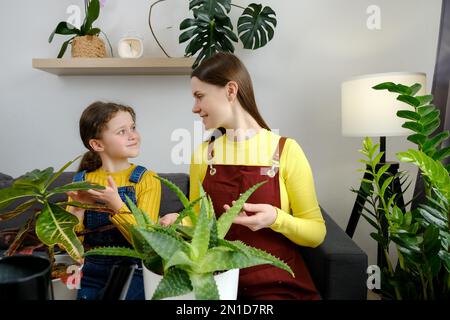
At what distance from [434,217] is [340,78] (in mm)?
1247

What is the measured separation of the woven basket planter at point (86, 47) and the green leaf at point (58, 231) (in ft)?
4.20

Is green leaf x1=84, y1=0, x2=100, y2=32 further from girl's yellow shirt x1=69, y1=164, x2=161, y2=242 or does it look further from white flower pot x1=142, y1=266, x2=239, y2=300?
white flower pot x1=142, y1=266, x2=239, y2=300

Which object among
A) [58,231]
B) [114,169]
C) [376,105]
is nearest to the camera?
[58,231]

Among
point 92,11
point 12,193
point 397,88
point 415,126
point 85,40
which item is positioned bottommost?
point 12,193

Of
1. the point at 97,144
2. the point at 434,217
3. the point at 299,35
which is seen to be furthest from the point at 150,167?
the point at 434,217

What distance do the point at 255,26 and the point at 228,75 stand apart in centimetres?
78

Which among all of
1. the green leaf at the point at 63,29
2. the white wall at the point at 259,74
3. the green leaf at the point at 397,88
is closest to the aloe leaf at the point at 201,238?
the green leaf at the point at 397,88

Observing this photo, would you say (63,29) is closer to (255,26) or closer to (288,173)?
(255,26)

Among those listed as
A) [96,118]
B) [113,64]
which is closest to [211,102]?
[96,118]

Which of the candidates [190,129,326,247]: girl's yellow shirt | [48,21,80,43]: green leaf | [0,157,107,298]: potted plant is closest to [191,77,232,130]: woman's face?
[190,129,326,247]: girl's yellow shirt

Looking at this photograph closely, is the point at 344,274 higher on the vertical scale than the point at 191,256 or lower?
lower

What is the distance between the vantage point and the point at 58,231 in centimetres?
55

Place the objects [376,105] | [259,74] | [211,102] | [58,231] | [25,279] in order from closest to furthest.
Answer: [25,279] → [58,231] → [211,102] → [376,105] → [259,74]
